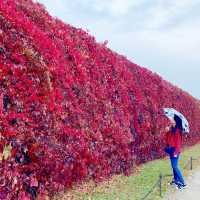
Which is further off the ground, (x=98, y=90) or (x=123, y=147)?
(x=98, y=90)

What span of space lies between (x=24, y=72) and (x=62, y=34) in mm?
3095

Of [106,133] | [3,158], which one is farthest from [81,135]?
[3,158]

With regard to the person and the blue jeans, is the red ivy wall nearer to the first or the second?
the person

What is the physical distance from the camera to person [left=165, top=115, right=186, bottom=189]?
1181 cm

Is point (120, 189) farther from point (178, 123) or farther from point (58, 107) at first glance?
point (58, 107)

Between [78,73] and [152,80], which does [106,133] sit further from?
[152,80]

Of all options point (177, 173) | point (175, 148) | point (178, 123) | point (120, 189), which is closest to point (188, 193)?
point (177, 173)

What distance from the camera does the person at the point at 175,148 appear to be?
11.8 m

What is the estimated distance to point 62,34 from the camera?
10.9m

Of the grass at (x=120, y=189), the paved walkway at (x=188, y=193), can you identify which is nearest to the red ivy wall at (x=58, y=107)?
the grass at (x=120, y=189)

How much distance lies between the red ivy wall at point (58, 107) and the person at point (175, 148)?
4.81 feet

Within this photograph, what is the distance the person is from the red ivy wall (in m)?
1.47

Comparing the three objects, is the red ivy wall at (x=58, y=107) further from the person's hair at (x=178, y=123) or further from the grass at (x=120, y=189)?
the person's hair at (x=178, y=123)

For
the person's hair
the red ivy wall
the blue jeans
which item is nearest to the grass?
the red ivy wall
